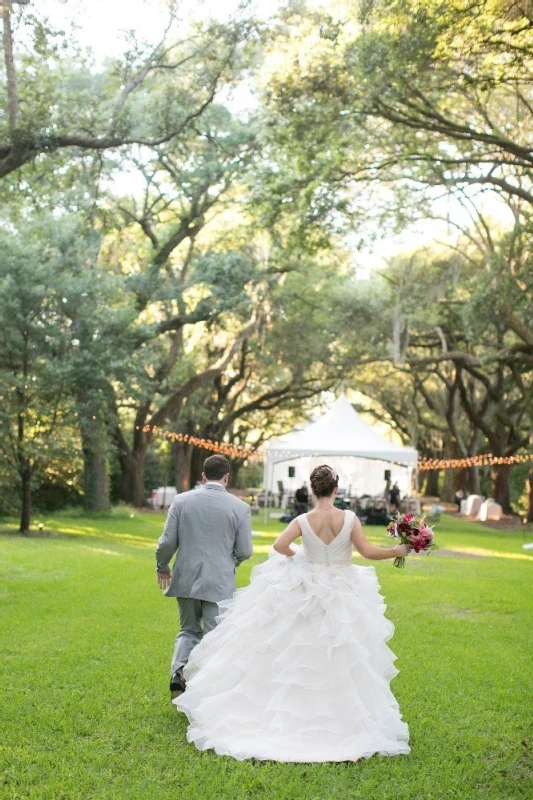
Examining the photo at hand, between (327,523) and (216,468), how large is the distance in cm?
100

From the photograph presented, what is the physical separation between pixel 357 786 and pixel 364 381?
131ft

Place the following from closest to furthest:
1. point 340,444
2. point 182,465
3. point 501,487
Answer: point 340,444 → point 501,487 → point 182,465

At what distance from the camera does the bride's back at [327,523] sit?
5895 millimetres

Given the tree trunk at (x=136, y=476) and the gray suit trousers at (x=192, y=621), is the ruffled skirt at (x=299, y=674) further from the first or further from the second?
the tree trunk at (x=136, y=476)

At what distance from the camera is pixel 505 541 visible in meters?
24.8

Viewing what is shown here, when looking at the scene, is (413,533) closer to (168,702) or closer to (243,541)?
(243,541)

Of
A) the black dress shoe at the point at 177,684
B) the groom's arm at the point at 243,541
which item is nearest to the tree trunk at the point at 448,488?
the groom's arm at the point at 243,541

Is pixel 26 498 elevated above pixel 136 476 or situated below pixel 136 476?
below

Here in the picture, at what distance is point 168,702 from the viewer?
6.50 metres

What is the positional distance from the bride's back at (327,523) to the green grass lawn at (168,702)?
1.35 metres

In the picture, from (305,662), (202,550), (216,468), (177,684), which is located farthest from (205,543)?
(305,662)

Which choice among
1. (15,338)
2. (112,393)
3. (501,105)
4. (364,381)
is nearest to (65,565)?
(15,338)

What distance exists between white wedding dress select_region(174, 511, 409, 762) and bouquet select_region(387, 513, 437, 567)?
0.33 metres

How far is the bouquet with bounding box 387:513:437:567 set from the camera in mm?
6070
